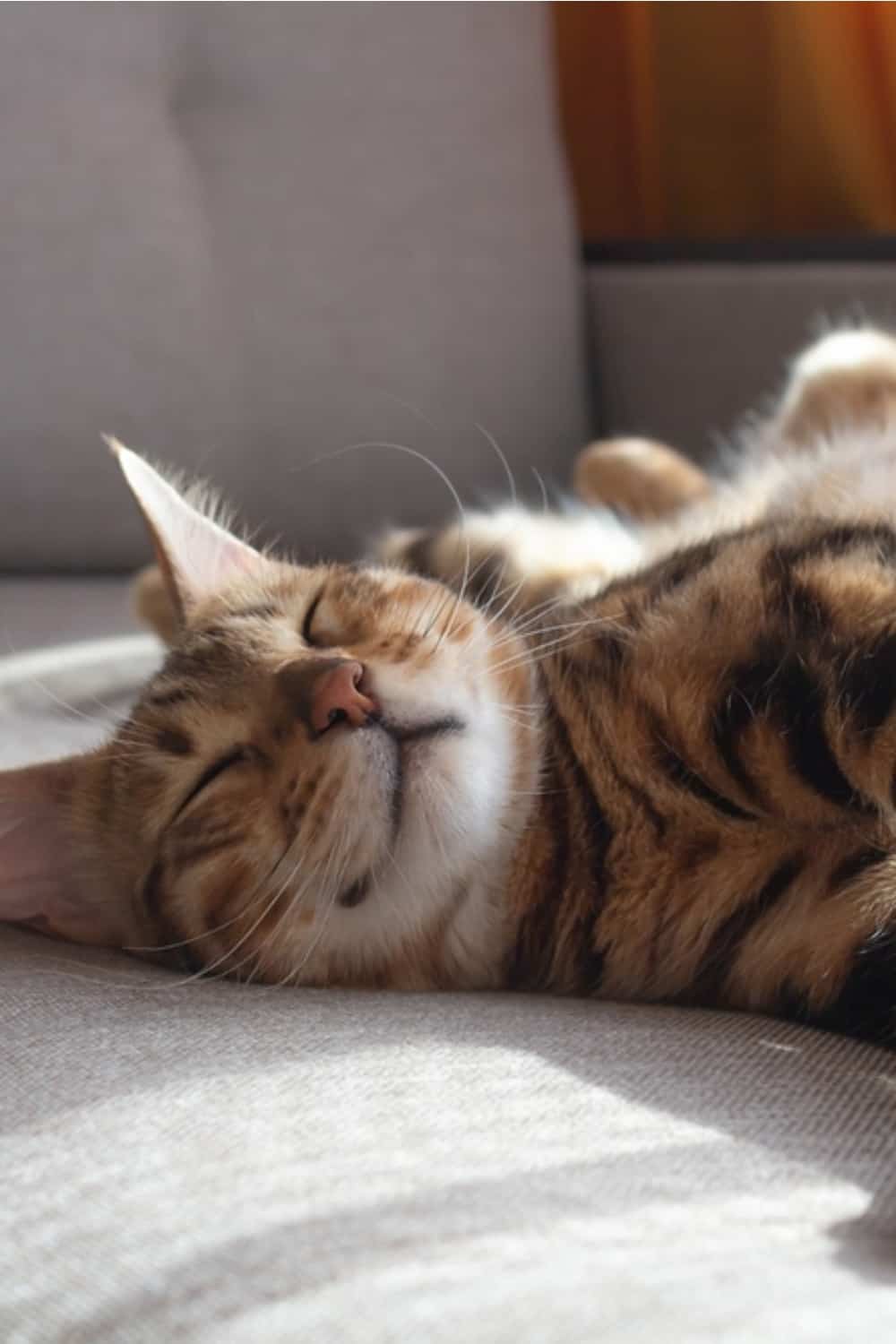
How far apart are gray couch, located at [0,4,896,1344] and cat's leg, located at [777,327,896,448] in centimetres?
30

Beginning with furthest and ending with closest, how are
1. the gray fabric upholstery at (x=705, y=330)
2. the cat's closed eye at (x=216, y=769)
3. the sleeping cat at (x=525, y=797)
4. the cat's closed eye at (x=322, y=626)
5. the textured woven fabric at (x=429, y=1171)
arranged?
the gray fabric upholstery at (x=705, y=330), the cat's closed eye at (x=322, y=626), the cat's closed eye at (x=216, y=769), the sleeping cat at (x=525, y=797), the textured woven fabric at (x=429, y=1171)

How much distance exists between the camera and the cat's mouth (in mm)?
1083

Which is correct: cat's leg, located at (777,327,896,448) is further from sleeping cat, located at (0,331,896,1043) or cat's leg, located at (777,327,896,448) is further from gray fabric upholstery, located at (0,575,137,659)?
gray fabric upholstery, located at (0,575,137,659)

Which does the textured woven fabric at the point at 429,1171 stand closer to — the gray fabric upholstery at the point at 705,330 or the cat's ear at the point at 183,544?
the cat's ear at the point at 183,544

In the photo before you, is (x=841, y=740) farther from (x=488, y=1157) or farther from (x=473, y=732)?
(x=488, y=1157)

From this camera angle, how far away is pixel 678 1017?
39.6 inches

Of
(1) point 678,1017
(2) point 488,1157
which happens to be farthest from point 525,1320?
(1) point 678,1017

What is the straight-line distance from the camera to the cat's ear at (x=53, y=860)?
47.3 inches

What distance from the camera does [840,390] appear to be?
6.41 feet

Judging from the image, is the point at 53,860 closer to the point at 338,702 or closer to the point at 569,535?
the point at 338,702

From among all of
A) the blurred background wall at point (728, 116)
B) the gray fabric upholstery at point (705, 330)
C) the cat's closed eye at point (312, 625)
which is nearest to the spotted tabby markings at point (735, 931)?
the cat's closed eye at point (312, 625)

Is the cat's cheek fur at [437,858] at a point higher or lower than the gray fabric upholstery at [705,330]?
lower

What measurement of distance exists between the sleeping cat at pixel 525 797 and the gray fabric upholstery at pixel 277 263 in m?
0.82

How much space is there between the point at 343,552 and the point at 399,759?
1163 mm
